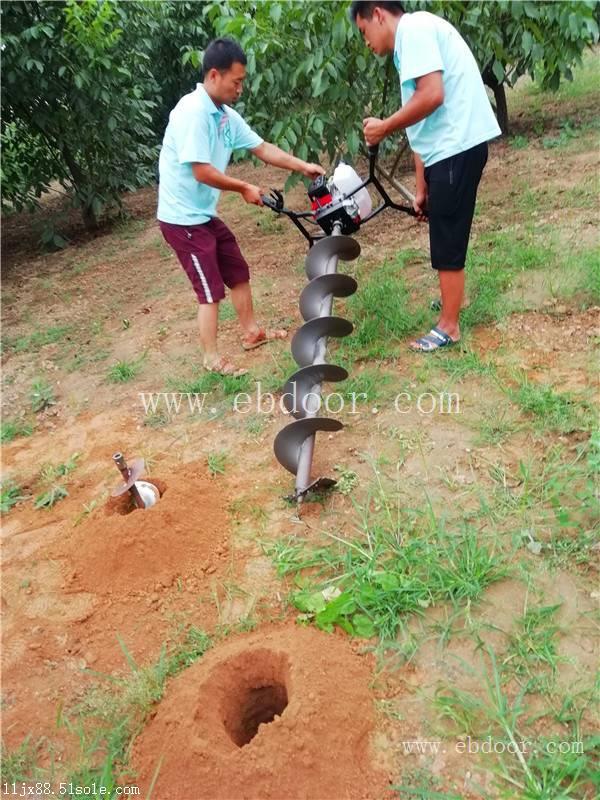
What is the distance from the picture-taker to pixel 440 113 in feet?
9.47

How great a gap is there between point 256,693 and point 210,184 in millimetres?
2473

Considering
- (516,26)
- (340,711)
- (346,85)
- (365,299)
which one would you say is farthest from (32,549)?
(516,26)

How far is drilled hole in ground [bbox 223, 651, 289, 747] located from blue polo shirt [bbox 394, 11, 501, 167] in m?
2.46

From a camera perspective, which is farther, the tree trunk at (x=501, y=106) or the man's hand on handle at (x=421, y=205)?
the tree trunk at (x=501, y=106)

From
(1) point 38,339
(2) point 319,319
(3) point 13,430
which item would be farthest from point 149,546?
(1) point 38,339

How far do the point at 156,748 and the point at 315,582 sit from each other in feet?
2.45

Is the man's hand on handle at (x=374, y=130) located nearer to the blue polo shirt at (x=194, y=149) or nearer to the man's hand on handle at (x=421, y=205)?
the man's hand on handle at (x=421, y=205)

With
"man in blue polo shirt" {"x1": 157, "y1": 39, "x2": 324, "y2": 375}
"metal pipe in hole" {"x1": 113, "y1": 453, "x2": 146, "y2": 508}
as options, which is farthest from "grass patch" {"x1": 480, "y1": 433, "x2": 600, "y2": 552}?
"man in blue polo shirt" {"x1": 157, "y1": 39, "x2": 324, "y2": 375}

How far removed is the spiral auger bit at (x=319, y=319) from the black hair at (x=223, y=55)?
0.69 meters

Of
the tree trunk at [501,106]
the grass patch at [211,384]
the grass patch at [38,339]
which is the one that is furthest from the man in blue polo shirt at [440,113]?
the tree trunk at [501,106]

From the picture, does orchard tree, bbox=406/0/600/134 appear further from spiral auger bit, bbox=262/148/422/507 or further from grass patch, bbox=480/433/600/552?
grass patch, bbox=480/433/600/552

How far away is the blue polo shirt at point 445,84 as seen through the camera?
2.64 meters

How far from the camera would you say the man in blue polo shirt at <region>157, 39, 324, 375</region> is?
3.05 m

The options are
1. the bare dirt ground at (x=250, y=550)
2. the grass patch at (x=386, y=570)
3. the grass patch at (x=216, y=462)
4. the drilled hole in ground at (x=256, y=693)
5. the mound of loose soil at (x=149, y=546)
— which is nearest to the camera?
the bare dirt ground at (x=250, y=550)
